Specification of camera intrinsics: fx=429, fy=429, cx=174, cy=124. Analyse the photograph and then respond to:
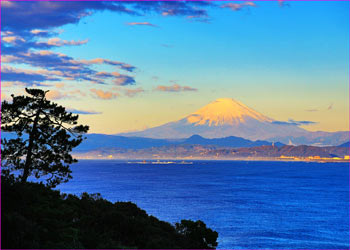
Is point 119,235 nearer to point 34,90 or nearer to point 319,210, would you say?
point 34,90

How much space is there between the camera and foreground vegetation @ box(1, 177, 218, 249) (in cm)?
1923

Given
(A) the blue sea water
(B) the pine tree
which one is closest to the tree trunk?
(B) the pine tree

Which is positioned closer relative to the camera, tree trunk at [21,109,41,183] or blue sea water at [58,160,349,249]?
tree trunk at [21,109,41,183]

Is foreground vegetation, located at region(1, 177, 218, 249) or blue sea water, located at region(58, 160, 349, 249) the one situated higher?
foreground vegetation, located at region(1, 177, 218, 249)

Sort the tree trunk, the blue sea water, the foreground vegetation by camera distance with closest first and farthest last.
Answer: the foreground vegetation < the tree trunk < the blue sea water

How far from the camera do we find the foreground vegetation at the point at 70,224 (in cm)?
1923

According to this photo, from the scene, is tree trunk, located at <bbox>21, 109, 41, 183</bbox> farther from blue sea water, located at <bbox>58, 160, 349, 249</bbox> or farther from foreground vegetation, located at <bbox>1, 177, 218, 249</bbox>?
blue sea water, located at <bbox>58, 160, 349, 249</bbox>

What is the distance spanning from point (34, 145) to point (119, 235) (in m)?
13.5

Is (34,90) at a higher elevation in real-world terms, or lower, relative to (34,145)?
higher

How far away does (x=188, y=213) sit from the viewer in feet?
327

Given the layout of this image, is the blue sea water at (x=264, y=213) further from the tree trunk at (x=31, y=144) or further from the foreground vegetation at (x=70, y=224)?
the foreground vegetation at (x=70, y=224)

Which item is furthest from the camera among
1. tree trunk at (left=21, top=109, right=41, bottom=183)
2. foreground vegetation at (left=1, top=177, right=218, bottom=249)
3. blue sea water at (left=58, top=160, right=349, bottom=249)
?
blue sea water at (left=58, top=160, right=349, bottom=249)

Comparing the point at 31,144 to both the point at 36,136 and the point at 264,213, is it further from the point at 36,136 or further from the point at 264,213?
the point at 264,213

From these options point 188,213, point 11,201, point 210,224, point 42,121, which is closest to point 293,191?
point 188,213
